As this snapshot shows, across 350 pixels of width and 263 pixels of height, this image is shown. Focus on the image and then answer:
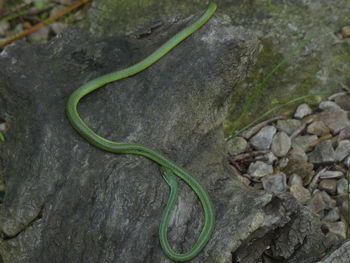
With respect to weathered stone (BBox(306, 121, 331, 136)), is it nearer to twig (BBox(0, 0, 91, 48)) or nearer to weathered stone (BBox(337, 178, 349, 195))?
weathered stone (BBox(337, 178, 349, 195))

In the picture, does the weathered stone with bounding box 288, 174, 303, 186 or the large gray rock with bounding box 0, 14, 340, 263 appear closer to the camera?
the large gray rock with bounding box 0, 14, 340, 263

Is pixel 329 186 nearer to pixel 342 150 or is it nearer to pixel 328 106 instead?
pixel 342 150

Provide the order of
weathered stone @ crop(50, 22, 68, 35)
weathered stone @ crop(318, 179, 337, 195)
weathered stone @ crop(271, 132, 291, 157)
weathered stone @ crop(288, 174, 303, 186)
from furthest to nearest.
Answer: weathered stone @ crop(50, 22, 68, 35)
weathered stone @ crop(271, 132, 291, 157)
weathered stone @ crop(288, 174, 303, 186)
weathered stone @ crop(318, 179, 337, 195)

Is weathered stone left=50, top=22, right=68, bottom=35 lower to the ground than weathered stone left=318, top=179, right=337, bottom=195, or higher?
higher

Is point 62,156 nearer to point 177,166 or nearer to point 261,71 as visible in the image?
point 177,166

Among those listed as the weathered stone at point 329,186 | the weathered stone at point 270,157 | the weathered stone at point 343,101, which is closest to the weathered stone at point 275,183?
the weathered stone at point 270,157

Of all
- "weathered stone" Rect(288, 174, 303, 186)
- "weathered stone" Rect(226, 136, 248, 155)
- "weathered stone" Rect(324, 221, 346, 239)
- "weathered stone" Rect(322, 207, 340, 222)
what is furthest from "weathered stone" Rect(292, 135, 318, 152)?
"weathered stone" Rect(324, 221, 346, 239)
